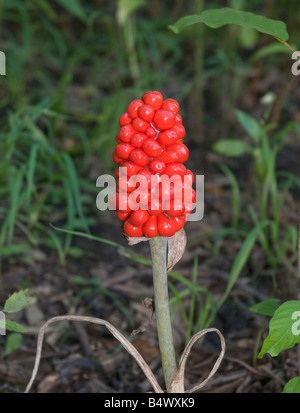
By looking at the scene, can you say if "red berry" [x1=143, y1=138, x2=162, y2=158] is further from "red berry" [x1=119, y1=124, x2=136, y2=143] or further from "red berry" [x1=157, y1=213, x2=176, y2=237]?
"red berry" [x1=157, y1=213, x2=176, y2=237]

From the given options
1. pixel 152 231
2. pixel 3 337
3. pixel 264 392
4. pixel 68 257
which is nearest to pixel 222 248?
pixel 68 257

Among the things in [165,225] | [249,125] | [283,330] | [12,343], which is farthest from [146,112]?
[249,125]

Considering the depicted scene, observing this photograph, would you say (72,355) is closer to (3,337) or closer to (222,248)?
(3,337)

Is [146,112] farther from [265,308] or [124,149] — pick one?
[265,308]

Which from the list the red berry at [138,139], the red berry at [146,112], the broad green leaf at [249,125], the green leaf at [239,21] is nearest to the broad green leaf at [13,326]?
the red berry at [138,139]

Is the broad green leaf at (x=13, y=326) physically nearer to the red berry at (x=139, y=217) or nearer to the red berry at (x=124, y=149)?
the red berry at (x=139, y=217)
